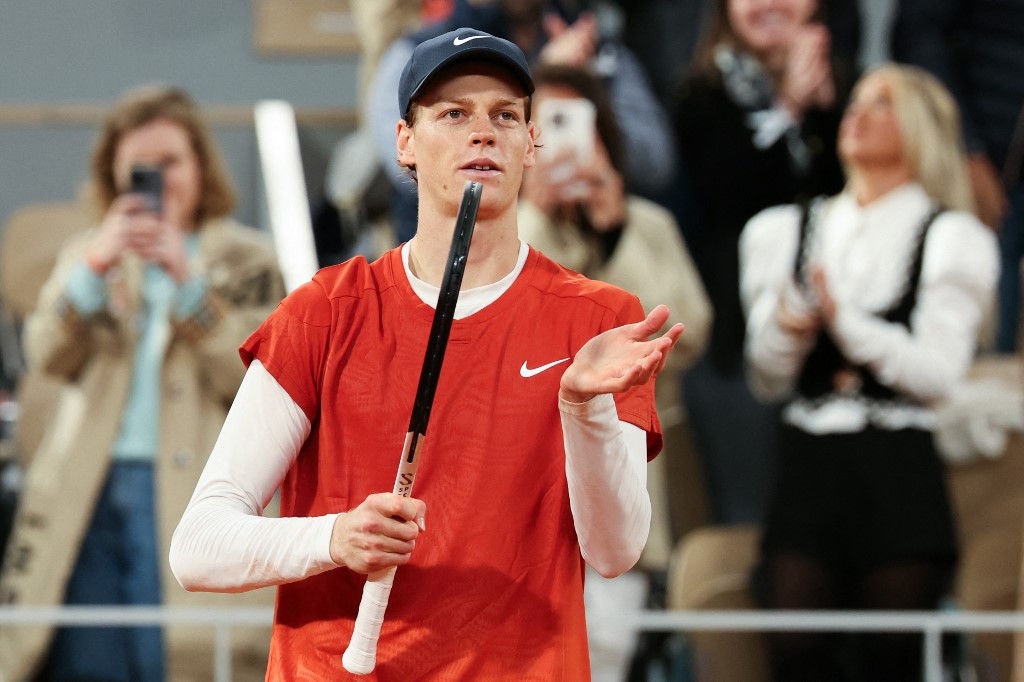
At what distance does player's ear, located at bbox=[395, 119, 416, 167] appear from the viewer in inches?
78.0

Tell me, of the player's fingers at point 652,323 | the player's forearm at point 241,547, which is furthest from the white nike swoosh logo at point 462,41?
the player's forearm at point 241,547

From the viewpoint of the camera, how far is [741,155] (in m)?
4.38

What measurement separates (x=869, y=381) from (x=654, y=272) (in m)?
0.64

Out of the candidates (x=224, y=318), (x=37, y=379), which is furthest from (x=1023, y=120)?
(x=37, y=379)

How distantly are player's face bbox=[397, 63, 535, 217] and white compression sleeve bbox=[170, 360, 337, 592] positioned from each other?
31cm

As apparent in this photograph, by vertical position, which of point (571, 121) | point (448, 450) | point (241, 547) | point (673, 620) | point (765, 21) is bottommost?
point (673, 620)

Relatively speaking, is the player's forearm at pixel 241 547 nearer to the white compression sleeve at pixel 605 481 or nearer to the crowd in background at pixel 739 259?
the white compression sleeve at pixel 605 481

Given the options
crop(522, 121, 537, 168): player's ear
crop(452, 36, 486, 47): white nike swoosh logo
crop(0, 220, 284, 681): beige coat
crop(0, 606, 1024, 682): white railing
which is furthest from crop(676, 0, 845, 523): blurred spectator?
crop(452, 36, 486, 47): white nike swoosh logo

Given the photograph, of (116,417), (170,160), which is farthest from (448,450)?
(170,160)

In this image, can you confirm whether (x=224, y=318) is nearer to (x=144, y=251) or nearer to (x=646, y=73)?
(x=144, y=251)

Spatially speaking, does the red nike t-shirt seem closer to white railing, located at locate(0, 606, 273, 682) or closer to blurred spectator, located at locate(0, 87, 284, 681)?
white railing, located at locate(0, 606, 273, 682)

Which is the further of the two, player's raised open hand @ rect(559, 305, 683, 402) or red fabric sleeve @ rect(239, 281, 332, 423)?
red fabric sleeve @ rect(239, 281, 332, 423)

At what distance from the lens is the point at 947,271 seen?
13.0 feet

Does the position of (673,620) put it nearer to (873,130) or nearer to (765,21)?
(873,130)
